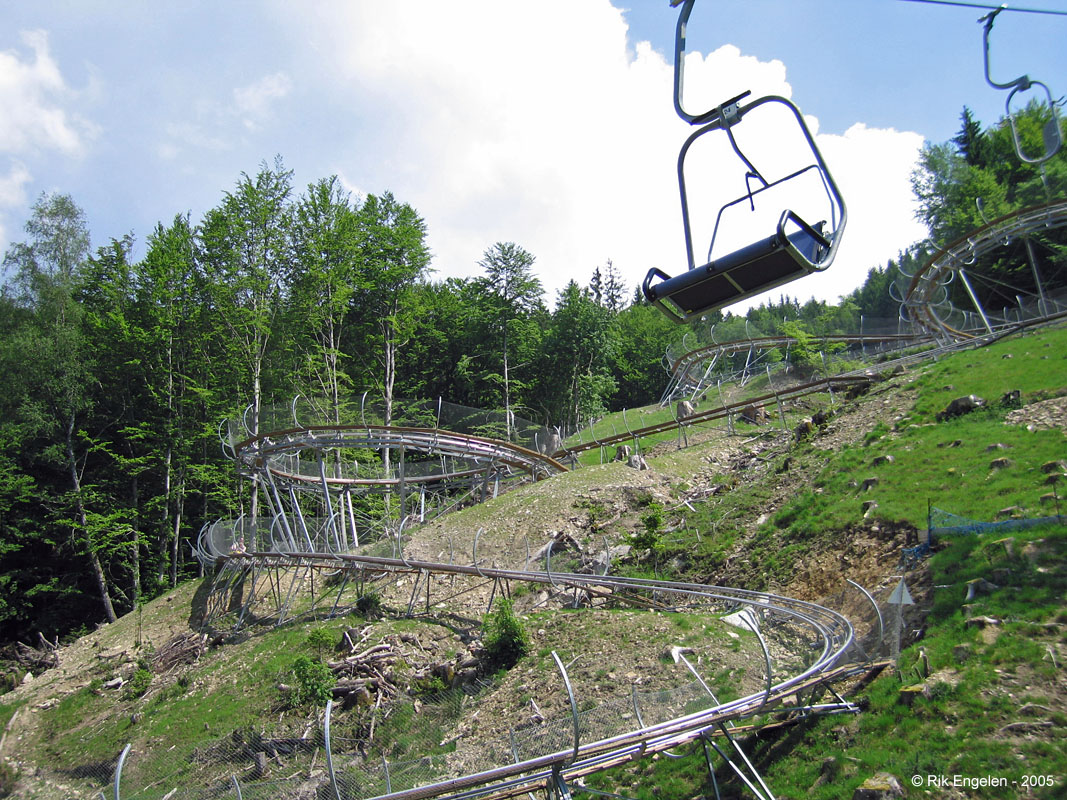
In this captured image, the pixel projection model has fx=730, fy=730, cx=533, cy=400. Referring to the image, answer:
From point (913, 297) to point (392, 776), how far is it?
27553mm

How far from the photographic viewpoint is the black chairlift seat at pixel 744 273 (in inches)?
204

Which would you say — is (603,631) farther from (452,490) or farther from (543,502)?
(452,490)

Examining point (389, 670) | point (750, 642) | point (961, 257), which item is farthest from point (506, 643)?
point (961, 257)

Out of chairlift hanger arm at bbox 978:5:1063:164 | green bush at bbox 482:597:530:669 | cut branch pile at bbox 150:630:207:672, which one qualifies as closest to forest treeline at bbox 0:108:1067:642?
cut branch pile at bbox 150:630:207:672

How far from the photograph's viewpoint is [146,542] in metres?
30.9

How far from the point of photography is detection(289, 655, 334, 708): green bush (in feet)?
46.3

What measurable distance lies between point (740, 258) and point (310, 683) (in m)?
12.6

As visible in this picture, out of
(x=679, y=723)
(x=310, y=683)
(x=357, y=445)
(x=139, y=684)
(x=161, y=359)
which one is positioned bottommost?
(x=139, y=684)

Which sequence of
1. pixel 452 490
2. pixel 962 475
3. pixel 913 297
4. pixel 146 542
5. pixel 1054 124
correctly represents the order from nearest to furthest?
pixel 1054 124
pixel 962 475
pixel 913 297
pixel 146 542
pixel 452 490

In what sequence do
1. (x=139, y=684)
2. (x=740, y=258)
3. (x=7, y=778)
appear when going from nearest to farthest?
(x=740, y=258), (x=7, y=778), (x=139, y=684)

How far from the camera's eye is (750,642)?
504 inches

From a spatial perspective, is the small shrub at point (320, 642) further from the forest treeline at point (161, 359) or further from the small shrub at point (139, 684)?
the forest treeline at point (161, 359)

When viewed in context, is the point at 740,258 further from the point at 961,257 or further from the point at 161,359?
the point at 161,359

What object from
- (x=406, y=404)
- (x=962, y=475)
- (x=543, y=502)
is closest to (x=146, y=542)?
(x=406, y=404)
